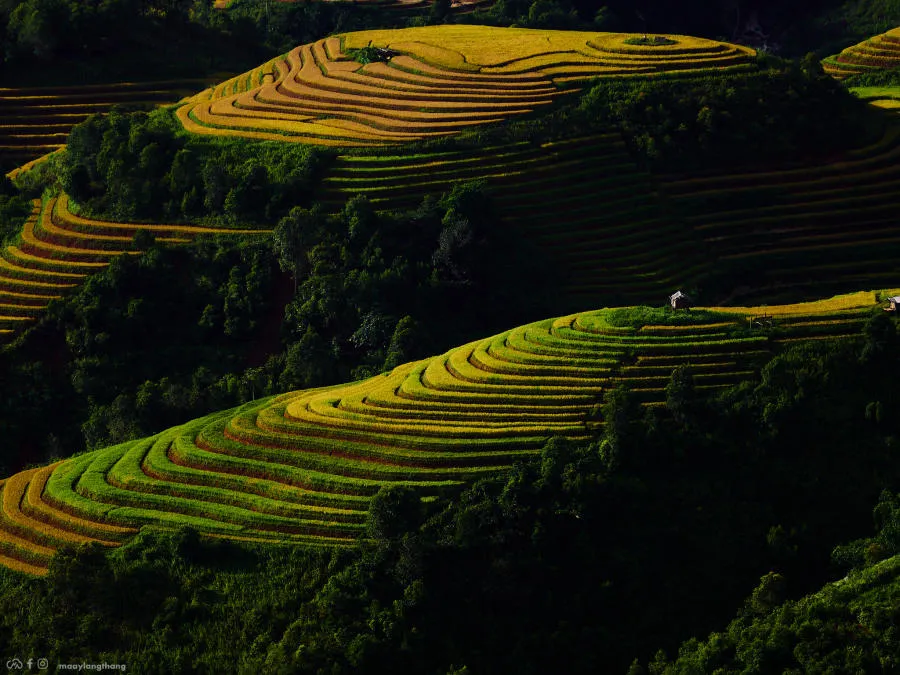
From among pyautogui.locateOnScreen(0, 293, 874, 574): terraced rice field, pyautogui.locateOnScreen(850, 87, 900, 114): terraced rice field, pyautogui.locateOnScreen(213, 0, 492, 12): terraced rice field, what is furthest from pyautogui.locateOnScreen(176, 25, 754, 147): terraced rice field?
pyautogui.locateOnScreen(213, 0, 492, 12): terraced rice field

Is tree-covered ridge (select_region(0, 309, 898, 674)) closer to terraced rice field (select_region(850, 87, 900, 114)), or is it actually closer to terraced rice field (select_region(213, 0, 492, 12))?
terraced rice field (select_region(850, 87, 900, 114))

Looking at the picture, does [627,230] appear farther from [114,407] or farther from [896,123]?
[114,407]

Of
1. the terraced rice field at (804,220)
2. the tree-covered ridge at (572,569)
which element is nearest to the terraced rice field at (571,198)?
the terraced rice field at (804,220)

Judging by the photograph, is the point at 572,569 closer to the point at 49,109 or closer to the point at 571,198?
the point at 571,198

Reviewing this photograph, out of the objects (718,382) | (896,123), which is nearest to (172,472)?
(718,382)

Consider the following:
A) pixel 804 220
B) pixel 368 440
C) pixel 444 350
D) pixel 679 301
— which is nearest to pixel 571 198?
pixel 804 220

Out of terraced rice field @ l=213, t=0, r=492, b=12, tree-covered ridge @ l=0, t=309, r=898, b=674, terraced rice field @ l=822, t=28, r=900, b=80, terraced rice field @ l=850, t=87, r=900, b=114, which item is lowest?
tree-covered ridge @ l=0, t=309, r=898, b=674

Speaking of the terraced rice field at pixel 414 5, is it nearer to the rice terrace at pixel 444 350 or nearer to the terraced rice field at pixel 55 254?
the rice terrace at pixel 444 350
